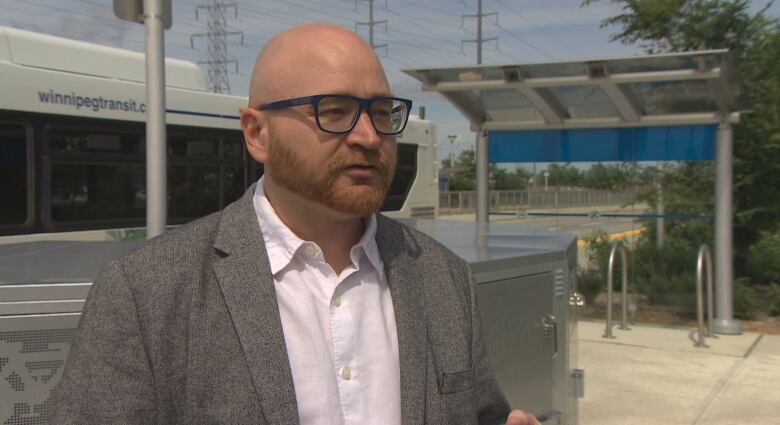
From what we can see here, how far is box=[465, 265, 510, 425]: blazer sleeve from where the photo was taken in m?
1.78

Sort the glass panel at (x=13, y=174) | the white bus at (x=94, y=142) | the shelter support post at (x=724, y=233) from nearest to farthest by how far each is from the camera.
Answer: the glass panel at (x=13, y=174) < the white bus at (x=94, y=142) < the shelter support post at (x=724, y=233)

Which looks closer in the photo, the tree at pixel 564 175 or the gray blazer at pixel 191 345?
the gray blazer at pixel 191 345

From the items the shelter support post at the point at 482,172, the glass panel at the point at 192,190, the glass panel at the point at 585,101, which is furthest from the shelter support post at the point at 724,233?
the glass panel at the point at 192,190

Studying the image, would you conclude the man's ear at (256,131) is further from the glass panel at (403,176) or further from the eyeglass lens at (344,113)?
the glass panel at (403,176)

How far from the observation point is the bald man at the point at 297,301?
1425 millimetres

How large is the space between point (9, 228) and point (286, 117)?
628cm

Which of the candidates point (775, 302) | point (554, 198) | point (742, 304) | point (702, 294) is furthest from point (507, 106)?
point (775, 302)

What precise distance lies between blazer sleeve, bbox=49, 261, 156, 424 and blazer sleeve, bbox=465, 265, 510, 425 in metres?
0.69

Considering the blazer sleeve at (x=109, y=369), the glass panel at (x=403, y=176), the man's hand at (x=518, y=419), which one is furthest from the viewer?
the glass panel at (x=403, y=176)

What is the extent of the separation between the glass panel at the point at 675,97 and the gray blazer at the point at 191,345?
7.75 meters

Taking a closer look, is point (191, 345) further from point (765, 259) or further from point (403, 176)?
point (403, 176)

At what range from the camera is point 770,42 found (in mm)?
10367

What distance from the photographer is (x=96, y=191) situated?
7879mm

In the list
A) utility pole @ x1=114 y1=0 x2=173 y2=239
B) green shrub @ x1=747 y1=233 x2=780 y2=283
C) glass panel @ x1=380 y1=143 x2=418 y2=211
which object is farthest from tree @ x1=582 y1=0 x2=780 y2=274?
utility pole @ x1=114 y1=0 x2=173 y2=239
